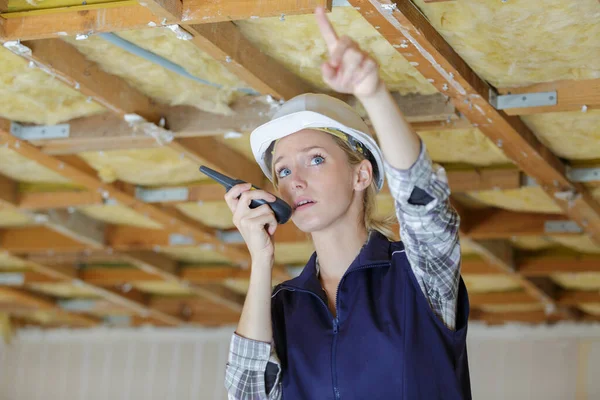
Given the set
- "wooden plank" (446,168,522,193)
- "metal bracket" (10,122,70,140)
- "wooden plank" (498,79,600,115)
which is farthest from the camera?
"wooden plank" (446,168,522,193)

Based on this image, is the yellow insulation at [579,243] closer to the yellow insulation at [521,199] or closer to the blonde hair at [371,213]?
the yellow insulation at [521,199]

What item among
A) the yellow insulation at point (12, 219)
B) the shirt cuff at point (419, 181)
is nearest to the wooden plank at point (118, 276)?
the yellow insulation at point (12, 219)

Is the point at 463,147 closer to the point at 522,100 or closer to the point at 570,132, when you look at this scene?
the point at 570,132

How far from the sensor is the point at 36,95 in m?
3.51

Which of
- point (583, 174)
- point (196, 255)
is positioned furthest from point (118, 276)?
point (583, 174)

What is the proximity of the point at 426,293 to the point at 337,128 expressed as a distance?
409 millimetres

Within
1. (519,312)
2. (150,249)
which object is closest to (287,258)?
(150,249)

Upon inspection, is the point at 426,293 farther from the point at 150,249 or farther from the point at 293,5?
the point at 150,249

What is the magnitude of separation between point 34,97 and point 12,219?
2.09 meters

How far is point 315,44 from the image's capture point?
119 inches

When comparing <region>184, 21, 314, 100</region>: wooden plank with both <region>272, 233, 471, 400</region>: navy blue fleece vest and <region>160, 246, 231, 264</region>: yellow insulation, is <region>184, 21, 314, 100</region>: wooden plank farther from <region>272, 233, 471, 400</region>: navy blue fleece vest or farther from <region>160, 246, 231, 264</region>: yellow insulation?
<region>160, 246, 231, 264</region>: yellow insulation

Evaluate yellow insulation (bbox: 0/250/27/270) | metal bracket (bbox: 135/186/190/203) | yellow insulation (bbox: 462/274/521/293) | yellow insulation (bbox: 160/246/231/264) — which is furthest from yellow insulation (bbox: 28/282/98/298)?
yellow insulation (bbox: 462/274/521/293)

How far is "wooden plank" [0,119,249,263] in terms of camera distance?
3811mm

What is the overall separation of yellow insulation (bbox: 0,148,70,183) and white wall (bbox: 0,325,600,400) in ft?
11.1
